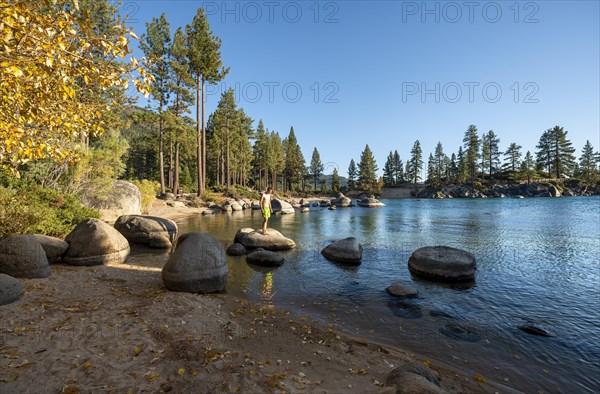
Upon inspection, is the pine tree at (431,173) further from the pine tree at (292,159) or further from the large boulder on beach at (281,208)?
the large boulder on beach at (281,208)

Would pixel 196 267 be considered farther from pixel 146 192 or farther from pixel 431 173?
pixel 431 173

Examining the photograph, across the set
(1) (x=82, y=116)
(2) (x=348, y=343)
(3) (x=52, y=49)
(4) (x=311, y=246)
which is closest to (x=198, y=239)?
(1) (x=82, y=116)

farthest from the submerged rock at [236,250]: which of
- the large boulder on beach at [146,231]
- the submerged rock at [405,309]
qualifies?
the submerged rock at [405,309]

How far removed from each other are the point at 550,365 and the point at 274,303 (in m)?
6.16

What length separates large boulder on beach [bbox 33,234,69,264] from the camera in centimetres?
928

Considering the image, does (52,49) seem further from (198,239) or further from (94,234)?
(94,234)

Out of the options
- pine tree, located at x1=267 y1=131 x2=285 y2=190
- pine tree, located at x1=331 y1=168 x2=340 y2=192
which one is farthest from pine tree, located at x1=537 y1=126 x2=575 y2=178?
pine tree, located at x1=267 y1=131 x2=285 y2=190

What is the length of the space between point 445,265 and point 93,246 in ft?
41.9

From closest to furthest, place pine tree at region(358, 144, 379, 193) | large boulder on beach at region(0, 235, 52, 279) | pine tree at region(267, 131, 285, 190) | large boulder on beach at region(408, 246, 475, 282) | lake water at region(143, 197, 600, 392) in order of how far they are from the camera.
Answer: lake water at region(143, 197, 600, 392) < large boulder on beach at region(0, 235, 52, 279) < large boulder on beach at region(408, 246, 475, 282) < pine tree at region(267, 131, 285, 190) < pine tree at region(358, 144, 379, 193)

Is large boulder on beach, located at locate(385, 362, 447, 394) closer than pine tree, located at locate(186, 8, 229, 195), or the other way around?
large boulder on beach, located at locate(385, 362, 447, 394)

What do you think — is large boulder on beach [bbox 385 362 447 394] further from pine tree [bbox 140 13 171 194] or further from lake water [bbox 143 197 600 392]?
pine tree [bbox 140 13 171 194]

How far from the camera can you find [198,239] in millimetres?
8328

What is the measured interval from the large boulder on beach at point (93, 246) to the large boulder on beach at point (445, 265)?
11523mm

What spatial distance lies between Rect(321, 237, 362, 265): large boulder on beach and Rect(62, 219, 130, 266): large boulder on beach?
8.71m
